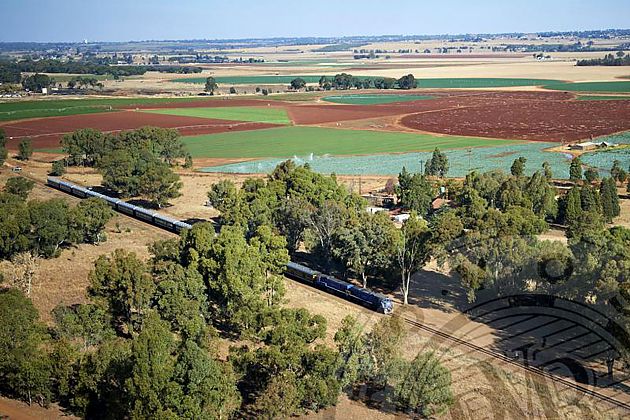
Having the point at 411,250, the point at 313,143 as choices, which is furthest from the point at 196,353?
the point at 313,143

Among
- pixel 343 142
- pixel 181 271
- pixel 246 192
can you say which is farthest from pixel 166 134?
pixel 181 271

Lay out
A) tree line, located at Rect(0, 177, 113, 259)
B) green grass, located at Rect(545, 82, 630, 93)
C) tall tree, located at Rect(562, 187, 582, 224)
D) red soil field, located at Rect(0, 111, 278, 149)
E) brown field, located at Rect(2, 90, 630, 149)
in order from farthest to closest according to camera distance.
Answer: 1. green grass, located at Rect(545, 82, 630, 93)
2. red soil field, located at Rect(0, 111, 278, 149)
3. brown field, located at Rect(2, 90, 630, 149)
4. tall tree, located at Rect(562, 187, 582, 224)
5. tree line, located at Rect(0, 177, 113, 259)

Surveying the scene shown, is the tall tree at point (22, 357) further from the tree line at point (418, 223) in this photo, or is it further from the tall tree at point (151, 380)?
the tree line at point (418, 223)

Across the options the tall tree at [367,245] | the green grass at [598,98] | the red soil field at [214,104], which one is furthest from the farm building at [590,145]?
the red soil field at [214,104]

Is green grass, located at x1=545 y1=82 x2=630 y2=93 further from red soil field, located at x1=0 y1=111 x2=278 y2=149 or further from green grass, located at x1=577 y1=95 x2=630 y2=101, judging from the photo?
red soil field, located at x1=0 y1=111 x2=278 y2=149

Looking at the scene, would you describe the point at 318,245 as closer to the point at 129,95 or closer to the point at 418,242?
the point at 418,242

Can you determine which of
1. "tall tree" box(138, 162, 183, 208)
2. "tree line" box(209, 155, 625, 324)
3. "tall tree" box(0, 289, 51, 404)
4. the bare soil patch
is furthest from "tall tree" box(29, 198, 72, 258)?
the bare soil patch
